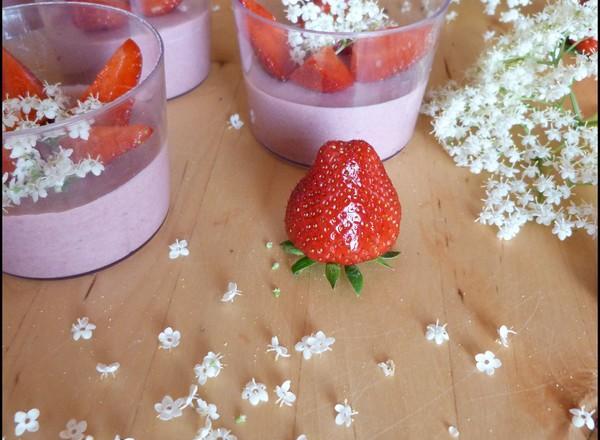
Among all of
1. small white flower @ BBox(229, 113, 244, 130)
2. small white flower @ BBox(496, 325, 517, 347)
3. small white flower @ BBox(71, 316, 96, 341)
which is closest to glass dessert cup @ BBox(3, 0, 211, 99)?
small white flower @ BBox(229, 113, 244, 130)

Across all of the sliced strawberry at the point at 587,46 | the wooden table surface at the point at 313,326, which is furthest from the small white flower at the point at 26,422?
the sliced strawberry at the point at 587,46

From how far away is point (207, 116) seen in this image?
834mm

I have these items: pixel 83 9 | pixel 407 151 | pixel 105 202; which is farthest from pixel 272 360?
pixel 83 9

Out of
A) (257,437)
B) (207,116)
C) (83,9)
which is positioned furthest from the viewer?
(207,116)

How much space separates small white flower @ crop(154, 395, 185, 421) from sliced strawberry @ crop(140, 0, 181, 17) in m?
0.53

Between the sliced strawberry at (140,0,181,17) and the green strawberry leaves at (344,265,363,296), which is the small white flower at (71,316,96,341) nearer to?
the green strawberry leaves at (344,265,363,296)

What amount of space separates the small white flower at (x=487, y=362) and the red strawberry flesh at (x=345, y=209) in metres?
0.14

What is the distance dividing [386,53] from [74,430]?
1.58ft

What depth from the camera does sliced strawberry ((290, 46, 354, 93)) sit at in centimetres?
66

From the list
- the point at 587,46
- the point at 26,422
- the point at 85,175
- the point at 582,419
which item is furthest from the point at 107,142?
the point at 587,46

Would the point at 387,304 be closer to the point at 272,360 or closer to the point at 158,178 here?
the point at 272,360

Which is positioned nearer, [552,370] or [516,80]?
[552,370]

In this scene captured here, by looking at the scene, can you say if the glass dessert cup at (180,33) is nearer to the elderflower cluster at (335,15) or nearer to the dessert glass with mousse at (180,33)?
the dessert glass with mousse at (180,33)

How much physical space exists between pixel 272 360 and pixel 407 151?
36cm
